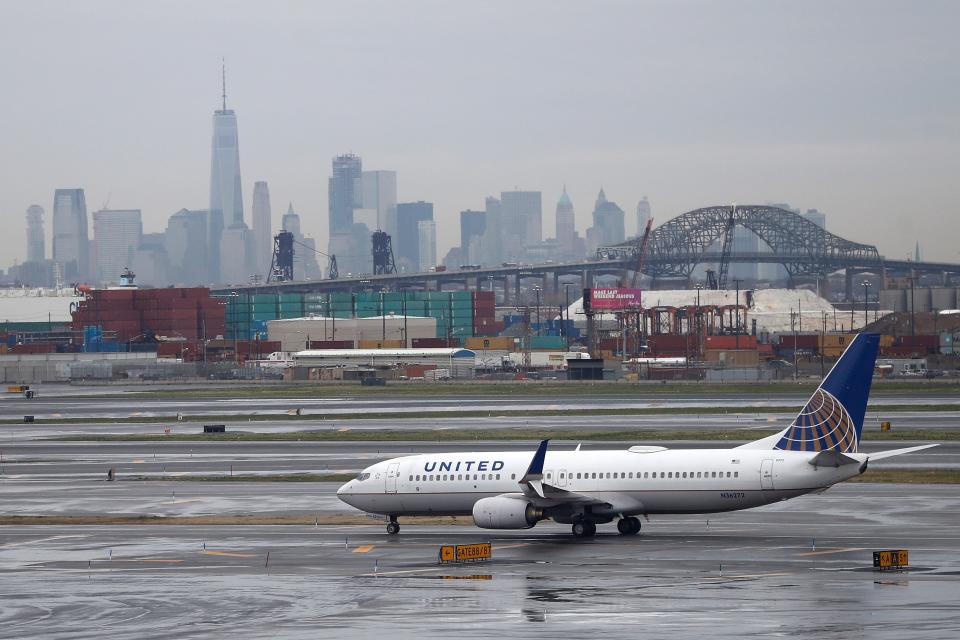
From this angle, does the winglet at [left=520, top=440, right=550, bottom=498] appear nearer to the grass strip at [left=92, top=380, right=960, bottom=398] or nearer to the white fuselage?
the white fuselage

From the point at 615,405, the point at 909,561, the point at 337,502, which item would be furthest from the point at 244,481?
the point at 615,405

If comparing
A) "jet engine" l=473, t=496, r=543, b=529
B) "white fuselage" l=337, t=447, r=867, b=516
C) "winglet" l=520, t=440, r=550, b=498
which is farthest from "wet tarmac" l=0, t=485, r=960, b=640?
"winglet" l=520, t=440, r=550, b=498

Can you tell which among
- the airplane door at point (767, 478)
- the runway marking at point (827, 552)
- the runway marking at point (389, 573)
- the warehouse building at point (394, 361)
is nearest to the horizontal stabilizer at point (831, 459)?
the airplane door at point (767, 478)

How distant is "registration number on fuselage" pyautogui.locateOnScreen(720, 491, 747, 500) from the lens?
44.0 meters

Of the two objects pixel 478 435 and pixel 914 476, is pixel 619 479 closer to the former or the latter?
pixel 914 476

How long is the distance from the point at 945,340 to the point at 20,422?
132 meters

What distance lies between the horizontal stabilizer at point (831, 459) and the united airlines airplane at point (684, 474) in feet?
0.10

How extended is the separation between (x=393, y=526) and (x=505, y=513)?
6518 millimetres

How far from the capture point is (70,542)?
48562mm

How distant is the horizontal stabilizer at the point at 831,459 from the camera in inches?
1690

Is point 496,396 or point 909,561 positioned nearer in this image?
point 909,561

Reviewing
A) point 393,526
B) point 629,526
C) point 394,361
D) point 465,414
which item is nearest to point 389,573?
point 393,526

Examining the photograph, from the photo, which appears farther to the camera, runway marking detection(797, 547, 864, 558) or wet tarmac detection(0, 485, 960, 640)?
runway marking detection(797, 547, 864, 558)

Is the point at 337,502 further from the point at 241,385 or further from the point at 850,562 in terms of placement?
the point at 241,385
